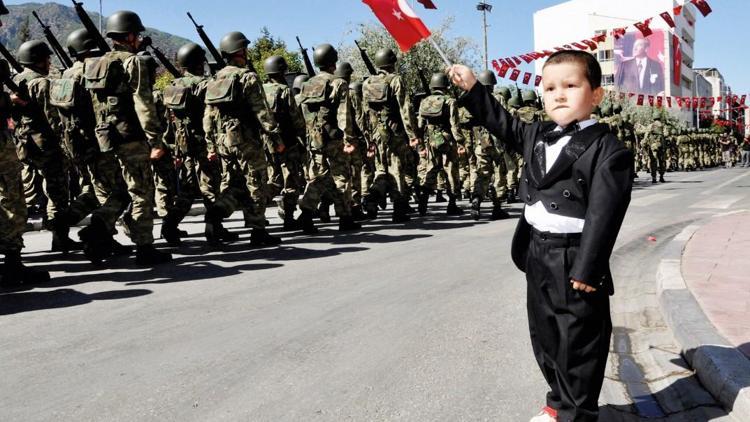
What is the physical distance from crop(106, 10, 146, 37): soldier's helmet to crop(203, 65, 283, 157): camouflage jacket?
1.21 m

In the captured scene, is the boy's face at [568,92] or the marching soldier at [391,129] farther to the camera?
the marching soldier at [391,129]

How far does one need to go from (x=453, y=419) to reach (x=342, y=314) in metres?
1.93

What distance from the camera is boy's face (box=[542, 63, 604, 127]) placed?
2.47 meters

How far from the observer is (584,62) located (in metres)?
2.46

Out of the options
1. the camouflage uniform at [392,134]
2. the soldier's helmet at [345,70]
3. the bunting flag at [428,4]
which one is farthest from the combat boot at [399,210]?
the bunting flag at [428,4]

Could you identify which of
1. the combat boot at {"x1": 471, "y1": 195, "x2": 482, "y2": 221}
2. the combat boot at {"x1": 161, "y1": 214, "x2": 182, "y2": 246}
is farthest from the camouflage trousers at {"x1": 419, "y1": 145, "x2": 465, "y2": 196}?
the combat boot at {"x1": 161, "y1": 214, "x2": 182, "y2": 246}

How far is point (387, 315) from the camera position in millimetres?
4633

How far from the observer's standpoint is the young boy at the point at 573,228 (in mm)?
2402

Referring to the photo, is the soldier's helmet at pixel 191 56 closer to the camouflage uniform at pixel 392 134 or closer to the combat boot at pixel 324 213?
the camouflage uniform at pixel 392 134

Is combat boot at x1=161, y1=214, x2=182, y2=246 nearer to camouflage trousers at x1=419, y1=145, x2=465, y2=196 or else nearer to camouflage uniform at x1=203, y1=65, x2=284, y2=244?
camouflage uniform at x1=203, y1=65, x2=284, y2=244

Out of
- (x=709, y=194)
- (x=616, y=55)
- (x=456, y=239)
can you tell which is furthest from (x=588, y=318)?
(x=616, y=55)

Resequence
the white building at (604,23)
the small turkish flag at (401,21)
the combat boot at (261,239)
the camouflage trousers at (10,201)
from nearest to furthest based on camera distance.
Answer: the small turkish flag at (401,21)
the camouflage trousers at (10,201)
the combat boot at (261,239)
the white building at (604,23)

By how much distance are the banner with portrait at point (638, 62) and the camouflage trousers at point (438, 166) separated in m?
64.7

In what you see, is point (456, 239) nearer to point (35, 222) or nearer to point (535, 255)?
point (535, 255)
